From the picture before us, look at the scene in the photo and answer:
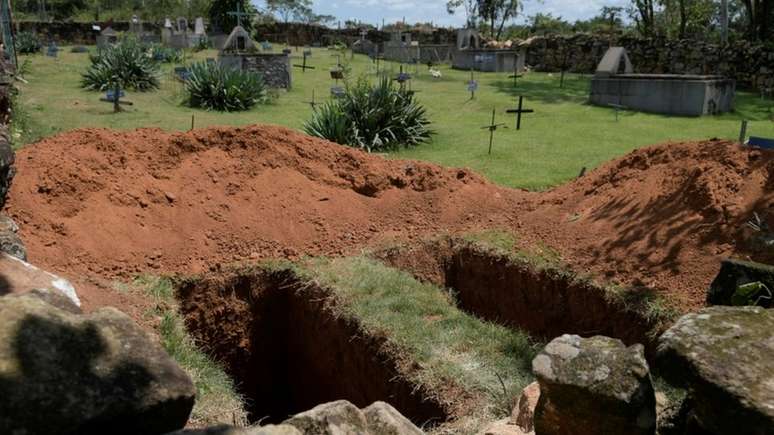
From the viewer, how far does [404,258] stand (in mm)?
7668

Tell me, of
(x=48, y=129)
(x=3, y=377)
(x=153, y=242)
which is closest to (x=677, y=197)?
(x=153, y=242)

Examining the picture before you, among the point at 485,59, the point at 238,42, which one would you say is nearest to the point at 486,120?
the point at 238,42

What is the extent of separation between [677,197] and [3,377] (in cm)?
687

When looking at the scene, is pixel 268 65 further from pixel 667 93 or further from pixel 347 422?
pixel 347 422

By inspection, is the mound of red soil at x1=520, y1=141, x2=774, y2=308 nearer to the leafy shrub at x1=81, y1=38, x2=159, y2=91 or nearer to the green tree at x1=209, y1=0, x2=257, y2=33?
the leafy shrub at x1=81, y1=38, x2=159, y2=91

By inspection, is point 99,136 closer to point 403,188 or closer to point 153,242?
point 153,242

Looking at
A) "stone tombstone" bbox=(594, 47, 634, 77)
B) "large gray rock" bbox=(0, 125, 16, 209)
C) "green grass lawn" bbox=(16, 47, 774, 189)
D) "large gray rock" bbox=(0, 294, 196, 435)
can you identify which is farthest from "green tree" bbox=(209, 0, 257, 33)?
"large gray rock" bbox=(0, 294, 196, 435)

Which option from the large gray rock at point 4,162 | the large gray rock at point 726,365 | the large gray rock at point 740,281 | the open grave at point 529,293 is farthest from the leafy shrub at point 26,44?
the large gray rock at point 726,365

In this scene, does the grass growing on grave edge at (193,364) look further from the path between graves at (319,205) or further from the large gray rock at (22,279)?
the large gray rock at (22,279)

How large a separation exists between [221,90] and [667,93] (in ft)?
41.3

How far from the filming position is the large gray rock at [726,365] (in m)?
2.23

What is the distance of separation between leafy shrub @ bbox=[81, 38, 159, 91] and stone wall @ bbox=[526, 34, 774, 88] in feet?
63.0

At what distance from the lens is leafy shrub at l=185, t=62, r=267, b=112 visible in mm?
17547

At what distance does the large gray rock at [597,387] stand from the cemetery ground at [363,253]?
6.28ft
